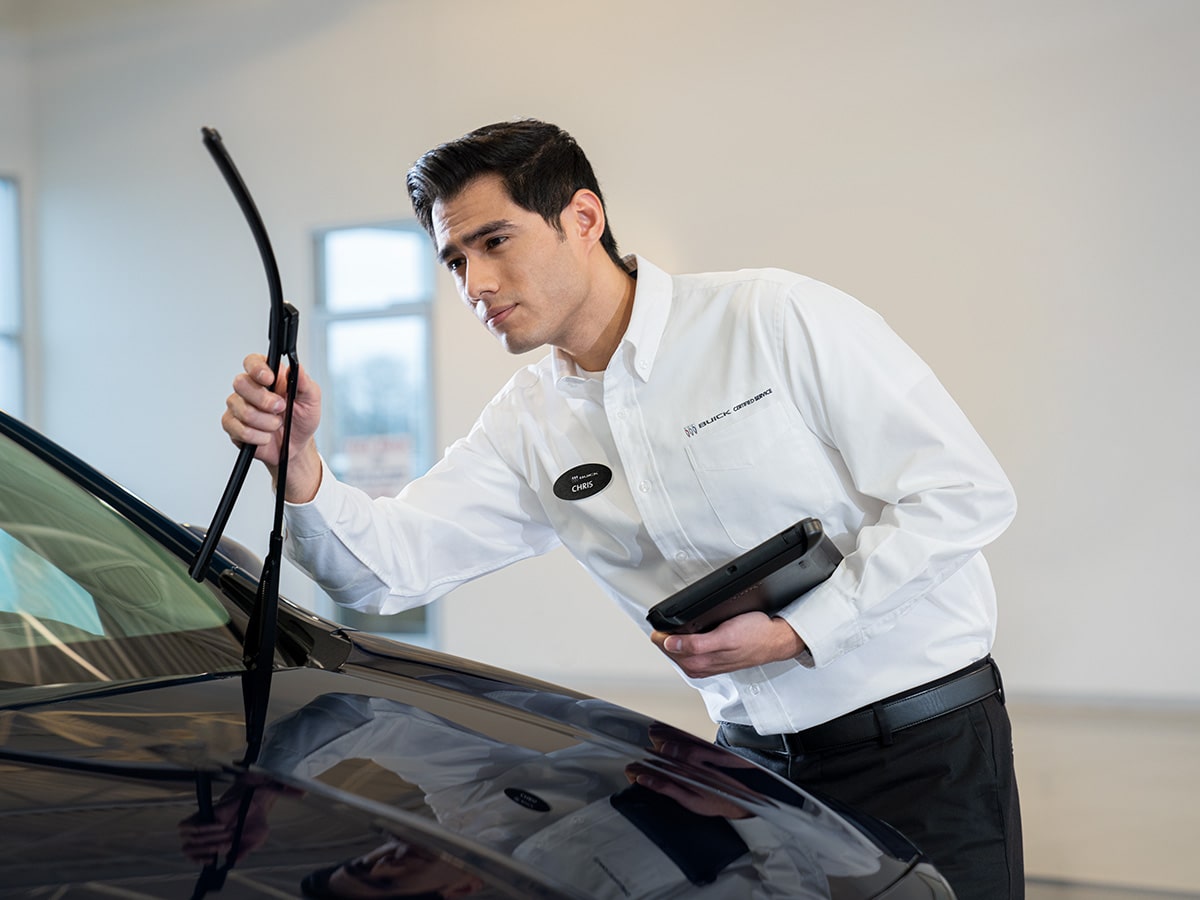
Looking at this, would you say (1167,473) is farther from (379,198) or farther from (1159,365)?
(379,198)

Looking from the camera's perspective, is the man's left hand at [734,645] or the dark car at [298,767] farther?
the man's left hand at [734,645]

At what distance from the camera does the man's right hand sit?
4.03ft

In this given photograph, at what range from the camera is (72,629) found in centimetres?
112

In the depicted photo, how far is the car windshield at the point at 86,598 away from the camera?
108cm

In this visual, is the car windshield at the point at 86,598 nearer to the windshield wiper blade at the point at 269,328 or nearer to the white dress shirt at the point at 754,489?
the windshield wiper blade at the point at 269,328

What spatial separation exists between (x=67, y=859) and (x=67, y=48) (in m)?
8.27

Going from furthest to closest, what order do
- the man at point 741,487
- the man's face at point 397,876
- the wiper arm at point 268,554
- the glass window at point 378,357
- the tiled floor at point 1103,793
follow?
the glass window at point 378,357 → the tiled floor at point 1103,793 → the man at point 741,487 → the wiper arm at point 268,554 → the man's face at point 397,876

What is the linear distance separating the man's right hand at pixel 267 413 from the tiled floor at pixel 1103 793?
92.9 inches

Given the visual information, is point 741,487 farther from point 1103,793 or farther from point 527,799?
point 1103,793

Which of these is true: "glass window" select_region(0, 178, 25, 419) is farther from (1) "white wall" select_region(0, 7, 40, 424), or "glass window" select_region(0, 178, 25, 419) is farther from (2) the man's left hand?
(2) the man's left hand

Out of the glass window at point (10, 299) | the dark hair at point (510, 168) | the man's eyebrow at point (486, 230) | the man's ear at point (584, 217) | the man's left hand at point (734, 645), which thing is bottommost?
the man's left hand at point (734, 645)

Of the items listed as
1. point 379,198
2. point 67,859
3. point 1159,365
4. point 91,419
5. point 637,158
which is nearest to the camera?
point 67,859

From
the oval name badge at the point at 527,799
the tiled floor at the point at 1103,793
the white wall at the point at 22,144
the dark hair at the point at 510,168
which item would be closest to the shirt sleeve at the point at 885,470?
the dark hair at the point at 510,168

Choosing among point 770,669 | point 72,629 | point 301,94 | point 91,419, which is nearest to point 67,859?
point 72,629
